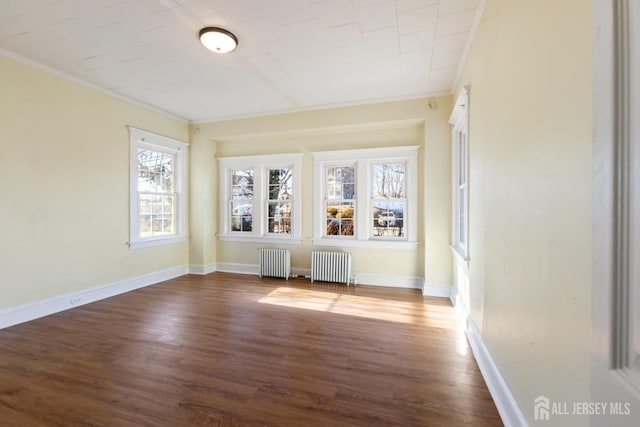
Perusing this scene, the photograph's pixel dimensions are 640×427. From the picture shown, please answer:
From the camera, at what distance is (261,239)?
17.4 feet

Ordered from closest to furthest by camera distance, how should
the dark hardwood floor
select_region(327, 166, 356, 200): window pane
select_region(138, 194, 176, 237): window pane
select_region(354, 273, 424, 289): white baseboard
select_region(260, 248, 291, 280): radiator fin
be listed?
the dark hardwood floor → select_region(354, 273, 424, 289): white baseboard → select_region(138, 194, 176, 237): window pane → select_region(327, 166, 356, 200): window pane → select_region(260, 248, 291, 280): radiator fin

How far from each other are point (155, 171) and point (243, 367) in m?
3.89

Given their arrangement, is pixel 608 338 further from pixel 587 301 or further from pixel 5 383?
pixel 5 383

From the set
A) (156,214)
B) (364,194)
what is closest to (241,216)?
(156,214)

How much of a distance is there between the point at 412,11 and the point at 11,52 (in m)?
4.05

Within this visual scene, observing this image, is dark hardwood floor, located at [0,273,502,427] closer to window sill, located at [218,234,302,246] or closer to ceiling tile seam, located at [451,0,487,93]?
window sill, located at [218,234,302,246]

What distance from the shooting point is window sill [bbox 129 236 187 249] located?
4405 millimetres

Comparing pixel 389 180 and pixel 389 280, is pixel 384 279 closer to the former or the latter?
pixel 389 280

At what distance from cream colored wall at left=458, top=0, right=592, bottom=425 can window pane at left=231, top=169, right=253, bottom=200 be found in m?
4.17

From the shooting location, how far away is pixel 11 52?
2.98 metres

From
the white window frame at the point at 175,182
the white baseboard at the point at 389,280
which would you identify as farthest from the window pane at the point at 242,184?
the white baseboard at the point at 389,280

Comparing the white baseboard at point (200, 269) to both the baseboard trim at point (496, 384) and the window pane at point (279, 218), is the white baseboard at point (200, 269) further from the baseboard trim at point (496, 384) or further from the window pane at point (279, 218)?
the baseboard trim at point (496, 384)

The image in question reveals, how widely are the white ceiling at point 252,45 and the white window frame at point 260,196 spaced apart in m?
1.26

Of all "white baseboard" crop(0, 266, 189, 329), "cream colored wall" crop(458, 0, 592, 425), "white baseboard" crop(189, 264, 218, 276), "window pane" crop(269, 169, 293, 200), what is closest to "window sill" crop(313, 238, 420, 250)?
"window pane" crop(269, 169, 293, 200)
